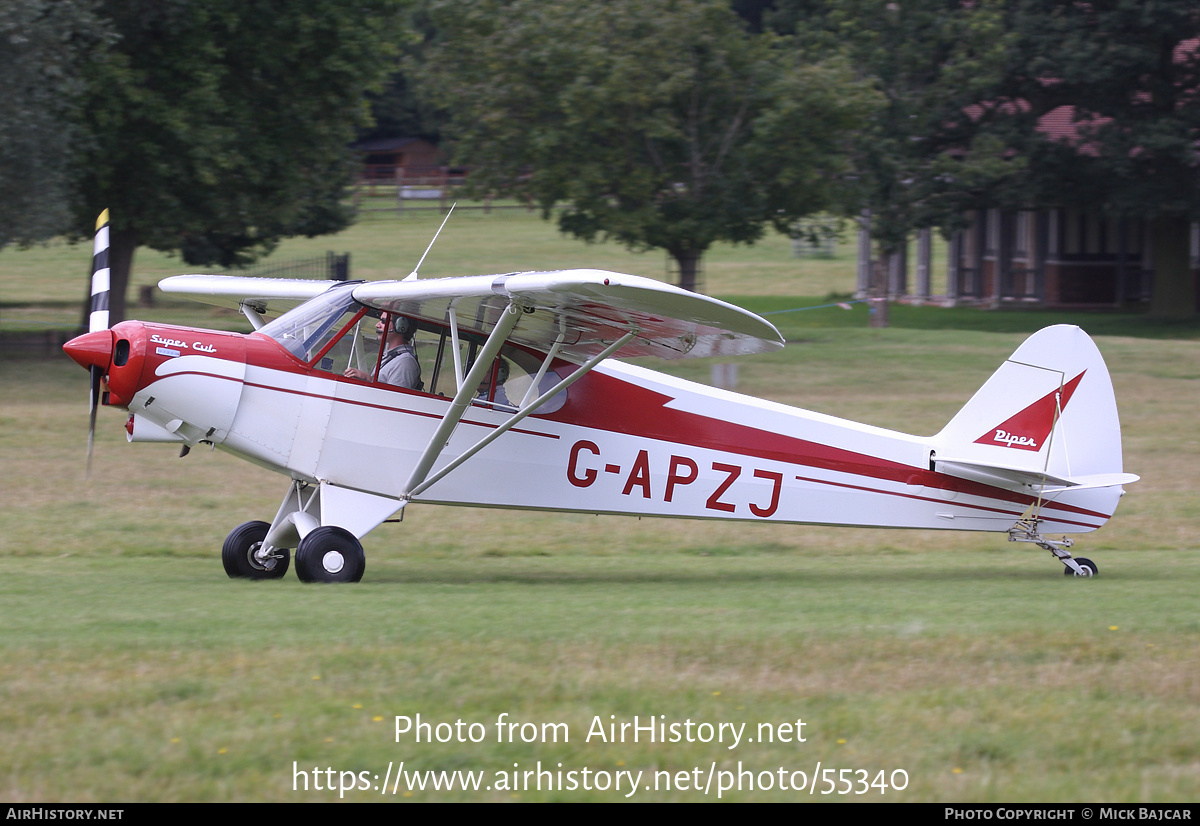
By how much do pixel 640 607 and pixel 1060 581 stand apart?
4.14m

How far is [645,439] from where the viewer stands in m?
10.9

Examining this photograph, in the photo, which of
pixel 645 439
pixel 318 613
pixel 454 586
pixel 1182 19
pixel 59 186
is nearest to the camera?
pixel 318 613

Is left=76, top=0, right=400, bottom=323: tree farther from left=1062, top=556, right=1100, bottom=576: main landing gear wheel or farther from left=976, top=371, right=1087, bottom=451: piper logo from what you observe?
left=1062, top=556, right=1100, bottom=576: main landing gear wheel

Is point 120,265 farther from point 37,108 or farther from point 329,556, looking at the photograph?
point 329,556

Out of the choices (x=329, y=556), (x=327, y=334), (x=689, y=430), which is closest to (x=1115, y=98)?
(x=689, y=430)

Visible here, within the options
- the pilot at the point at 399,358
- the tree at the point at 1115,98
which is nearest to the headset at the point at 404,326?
the pilot at the point at 399,358

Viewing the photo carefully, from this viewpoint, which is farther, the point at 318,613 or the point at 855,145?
the point at 855,145

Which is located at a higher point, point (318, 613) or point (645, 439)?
point (645, 439)

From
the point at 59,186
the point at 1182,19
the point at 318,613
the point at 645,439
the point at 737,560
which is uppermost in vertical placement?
the point at 1182,19

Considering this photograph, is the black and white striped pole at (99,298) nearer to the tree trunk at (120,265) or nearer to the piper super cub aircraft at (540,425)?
the piper super cub aircraft at (540,425)

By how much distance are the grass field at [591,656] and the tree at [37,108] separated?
11196mm

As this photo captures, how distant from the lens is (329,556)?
990cm

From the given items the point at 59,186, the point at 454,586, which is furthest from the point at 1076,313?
the point at 454,586
